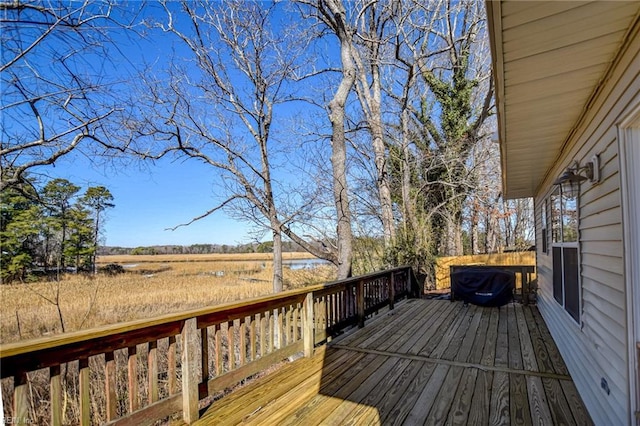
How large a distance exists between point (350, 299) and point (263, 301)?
196cm

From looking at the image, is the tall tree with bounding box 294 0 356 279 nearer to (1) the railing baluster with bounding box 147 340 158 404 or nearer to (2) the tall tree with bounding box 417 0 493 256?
(1) the railing baluster with bounding box 147 340 158 404

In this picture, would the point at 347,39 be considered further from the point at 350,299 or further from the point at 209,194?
the point at 350,299

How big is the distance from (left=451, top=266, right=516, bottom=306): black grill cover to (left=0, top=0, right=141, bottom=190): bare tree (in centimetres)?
648

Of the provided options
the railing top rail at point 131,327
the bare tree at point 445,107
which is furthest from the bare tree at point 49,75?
the bare tree at point 445,107

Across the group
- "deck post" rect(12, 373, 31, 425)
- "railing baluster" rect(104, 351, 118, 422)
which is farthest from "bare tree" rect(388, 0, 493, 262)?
"deck post" rect(12, 373, 31, 425)

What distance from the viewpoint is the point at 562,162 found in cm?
378

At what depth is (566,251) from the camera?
3.64m

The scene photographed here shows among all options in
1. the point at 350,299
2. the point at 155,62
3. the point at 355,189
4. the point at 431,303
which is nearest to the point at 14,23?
the point at 155,62

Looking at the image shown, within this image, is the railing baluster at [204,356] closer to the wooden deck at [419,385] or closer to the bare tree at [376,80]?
the wooden deck at [419,385]

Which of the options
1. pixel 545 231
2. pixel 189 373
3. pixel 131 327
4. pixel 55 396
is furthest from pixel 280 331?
pixel 545 231

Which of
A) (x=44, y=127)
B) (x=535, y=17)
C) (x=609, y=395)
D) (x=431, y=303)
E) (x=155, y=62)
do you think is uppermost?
(x=155, y=62)

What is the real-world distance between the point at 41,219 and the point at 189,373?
636 cm

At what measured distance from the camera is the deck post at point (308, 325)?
12.0ft

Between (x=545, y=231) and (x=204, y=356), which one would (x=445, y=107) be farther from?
(x=204, y=356)
